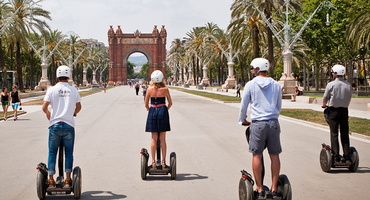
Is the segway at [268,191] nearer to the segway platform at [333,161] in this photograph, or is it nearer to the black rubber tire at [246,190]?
the black rubber tire at [246,190]

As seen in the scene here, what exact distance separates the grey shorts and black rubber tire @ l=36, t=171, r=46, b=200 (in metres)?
2.72

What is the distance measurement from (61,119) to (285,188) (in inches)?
116

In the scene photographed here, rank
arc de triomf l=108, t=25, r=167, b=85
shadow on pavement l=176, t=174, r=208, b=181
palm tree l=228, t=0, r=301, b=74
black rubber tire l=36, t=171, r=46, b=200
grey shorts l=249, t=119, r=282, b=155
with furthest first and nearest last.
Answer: arc de triomf l=108, t=25, r=167, b=85, palm tree l=228, t=0, r=301, b=74, shadow on pavement l=176, t=174, r=208, b=181, black rubber tire l=36, t=171, r=46, b=200, grey shorts l=249, t=119, r=282, b=155

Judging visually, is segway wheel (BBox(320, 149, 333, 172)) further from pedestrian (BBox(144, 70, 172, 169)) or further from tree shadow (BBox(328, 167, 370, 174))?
pedestrian (BBox(144, 70, 172, 169))

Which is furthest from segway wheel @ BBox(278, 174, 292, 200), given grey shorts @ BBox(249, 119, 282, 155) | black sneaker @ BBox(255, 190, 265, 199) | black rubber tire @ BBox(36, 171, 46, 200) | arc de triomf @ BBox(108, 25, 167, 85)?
arc de triomf @ BBox(108, 25, 167, 85)

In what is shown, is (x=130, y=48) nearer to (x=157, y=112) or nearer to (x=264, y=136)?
(x=157, y=112)

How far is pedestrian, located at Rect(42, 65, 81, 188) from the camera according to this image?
228 inches

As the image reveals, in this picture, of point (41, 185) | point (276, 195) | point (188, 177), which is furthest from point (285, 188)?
point (41, 185)

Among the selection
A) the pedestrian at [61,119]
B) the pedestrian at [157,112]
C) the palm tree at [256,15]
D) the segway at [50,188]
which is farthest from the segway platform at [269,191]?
the palm tree at [256,15]

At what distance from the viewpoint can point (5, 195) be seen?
243 inches

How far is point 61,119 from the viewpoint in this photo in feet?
19.1

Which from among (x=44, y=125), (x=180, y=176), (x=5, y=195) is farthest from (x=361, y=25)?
(x=5, y=195)

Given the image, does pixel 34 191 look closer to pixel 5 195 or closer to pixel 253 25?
pixel 5 195

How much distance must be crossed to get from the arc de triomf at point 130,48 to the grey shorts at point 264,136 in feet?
452
